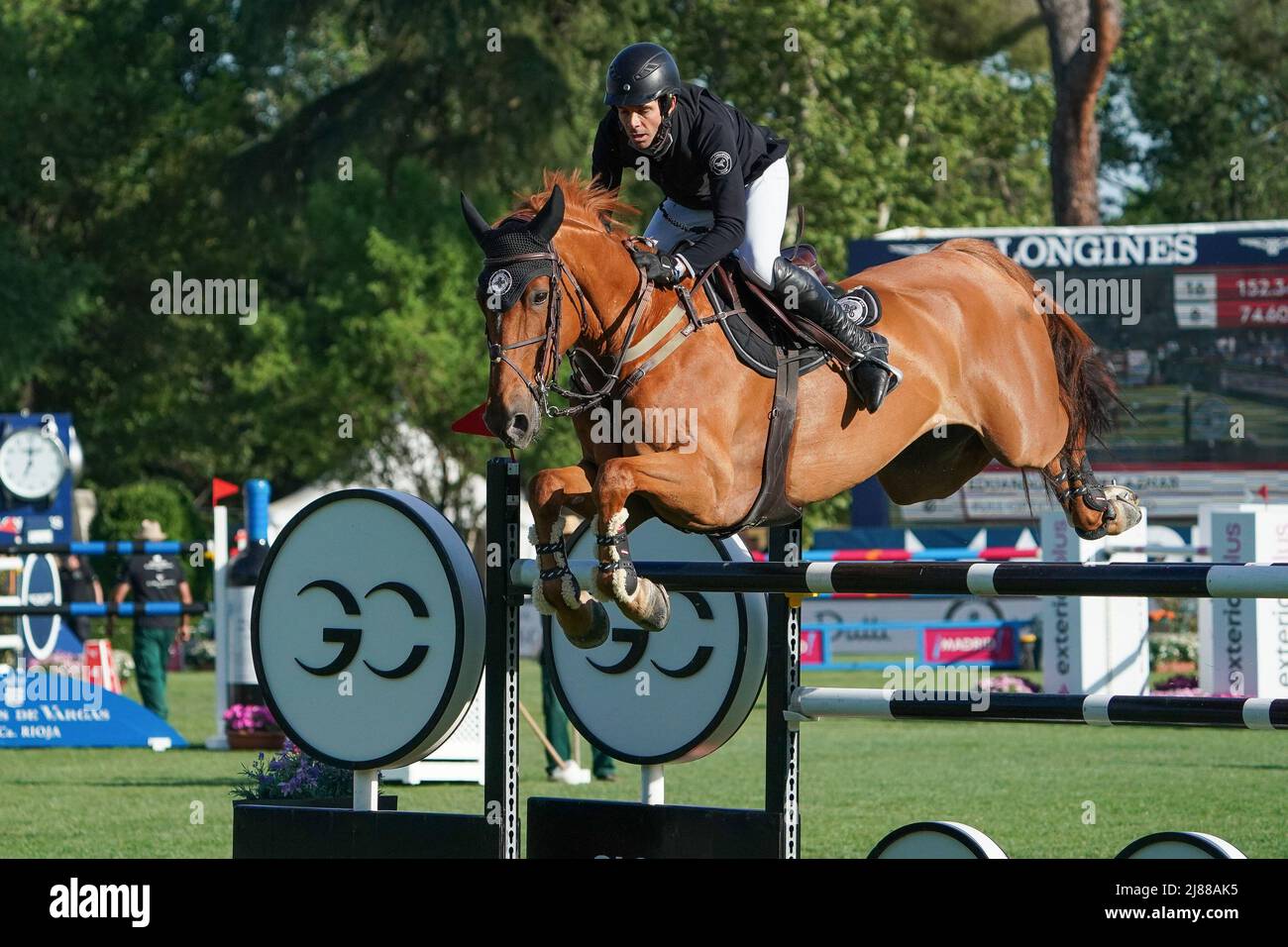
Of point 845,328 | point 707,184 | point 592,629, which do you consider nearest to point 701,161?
point 707,184

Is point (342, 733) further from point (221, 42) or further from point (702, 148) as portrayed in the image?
point (221, 42)

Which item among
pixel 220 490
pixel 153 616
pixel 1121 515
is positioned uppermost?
pixel 220 490

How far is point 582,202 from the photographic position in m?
5.58

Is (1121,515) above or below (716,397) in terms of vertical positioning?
below

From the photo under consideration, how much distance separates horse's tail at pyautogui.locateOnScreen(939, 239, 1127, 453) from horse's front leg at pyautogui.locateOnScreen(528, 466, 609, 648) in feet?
7.01

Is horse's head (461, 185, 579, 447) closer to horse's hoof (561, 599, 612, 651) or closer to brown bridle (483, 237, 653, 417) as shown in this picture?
brown bridle (483, 237, 653, 417)

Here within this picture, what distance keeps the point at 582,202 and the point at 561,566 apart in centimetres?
119

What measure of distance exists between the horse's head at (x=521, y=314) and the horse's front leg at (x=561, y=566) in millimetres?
407

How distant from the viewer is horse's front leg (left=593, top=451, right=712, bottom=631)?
196 inches

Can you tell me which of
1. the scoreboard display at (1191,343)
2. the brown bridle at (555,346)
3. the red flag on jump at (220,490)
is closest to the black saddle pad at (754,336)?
the brown bridle at (555,346)

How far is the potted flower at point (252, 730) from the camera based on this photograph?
1216cm

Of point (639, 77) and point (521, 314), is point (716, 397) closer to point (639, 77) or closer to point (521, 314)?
point (521, 314)

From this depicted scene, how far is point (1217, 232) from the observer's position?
1883cm
